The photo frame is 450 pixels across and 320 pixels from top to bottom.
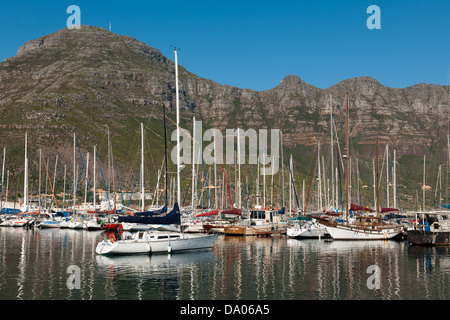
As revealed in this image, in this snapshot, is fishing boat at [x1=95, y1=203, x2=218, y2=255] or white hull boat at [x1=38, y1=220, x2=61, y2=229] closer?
fishing boat at [x1=95, y1=203, x2=218, y2=255]

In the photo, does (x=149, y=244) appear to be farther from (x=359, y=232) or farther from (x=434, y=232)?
(x=434, y=232)

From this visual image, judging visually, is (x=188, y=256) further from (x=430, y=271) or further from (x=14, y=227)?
(x=14, y=227)

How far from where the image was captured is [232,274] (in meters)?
32.6

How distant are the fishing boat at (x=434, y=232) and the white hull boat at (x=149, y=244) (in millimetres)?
27290

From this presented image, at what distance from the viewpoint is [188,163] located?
630 feet

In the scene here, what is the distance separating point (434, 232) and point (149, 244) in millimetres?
34048

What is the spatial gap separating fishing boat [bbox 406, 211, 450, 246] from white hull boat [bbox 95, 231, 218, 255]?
2729cm

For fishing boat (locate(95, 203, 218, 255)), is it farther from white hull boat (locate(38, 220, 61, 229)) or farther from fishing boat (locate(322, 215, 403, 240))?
white hull boat (locate(38, 220, 61, 229))

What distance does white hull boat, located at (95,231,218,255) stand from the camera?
4175 centimetres

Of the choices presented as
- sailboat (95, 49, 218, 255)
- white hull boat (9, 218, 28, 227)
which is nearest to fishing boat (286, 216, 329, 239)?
sailboat (95, 49, 218, 255)

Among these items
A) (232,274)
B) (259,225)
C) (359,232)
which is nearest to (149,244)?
(232,274)

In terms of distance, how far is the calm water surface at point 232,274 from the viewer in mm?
25656
